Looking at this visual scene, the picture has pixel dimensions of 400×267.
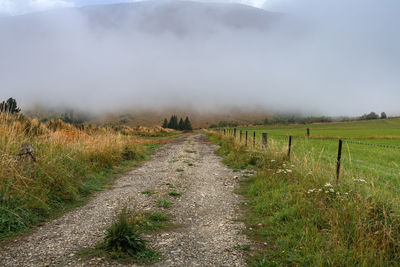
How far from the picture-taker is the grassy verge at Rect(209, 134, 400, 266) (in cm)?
305

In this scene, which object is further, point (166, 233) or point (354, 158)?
point (354, 158)

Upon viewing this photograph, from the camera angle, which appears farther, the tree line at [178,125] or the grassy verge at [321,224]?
the tree line at [178,125]

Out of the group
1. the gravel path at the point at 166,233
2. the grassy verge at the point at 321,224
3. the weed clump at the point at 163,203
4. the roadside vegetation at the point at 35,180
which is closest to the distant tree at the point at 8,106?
the roadside vegetation at the point at 35,180

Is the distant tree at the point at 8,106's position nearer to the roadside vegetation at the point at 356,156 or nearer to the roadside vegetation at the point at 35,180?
the roadside vegetation at the point at 35,180

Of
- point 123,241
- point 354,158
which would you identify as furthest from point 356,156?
point 123,241

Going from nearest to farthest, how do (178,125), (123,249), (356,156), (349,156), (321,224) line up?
1. (123,249)
2. (321,224)
3. (349,156)
4. (356,156)
5. (178,125)

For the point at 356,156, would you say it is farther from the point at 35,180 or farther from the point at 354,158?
the point at 35,180

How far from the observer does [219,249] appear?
3.63 m

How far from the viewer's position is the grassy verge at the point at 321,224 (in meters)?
3.05

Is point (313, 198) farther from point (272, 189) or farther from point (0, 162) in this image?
point (0, 162)

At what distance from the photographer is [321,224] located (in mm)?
4051

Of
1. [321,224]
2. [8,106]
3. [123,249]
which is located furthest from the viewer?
[8,106]

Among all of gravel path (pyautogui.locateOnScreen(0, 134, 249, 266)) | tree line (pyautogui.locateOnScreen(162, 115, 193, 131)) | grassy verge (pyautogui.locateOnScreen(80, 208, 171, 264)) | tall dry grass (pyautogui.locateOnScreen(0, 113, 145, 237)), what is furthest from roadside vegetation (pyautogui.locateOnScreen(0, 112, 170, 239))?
tree line (pyautogui.locateOnScreen(162, 115, 193, 131))

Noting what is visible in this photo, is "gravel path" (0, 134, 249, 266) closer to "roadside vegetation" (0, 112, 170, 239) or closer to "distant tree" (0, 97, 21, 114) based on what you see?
"roadside vegetation" (0, 112, 170, 239)
